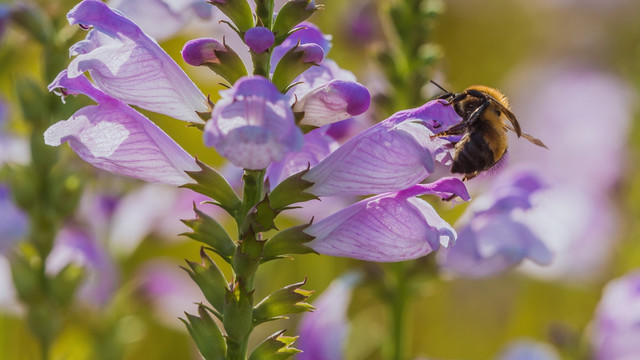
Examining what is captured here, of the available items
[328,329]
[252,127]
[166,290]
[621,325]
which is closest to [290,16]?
[252,127]

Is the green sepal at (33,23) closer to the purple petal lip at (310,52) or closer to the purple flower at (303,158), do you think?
the purple flower at (303,158)

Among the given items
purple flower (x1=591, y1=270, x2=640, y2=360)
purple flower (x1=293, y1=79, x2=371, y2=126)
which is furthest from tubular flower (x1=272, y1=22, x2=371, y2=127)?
purple flower (x1=591, y1=270, x2=640, y2=360)

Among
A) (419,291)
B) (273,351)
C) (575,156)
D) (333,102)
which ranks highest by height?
(333,102)

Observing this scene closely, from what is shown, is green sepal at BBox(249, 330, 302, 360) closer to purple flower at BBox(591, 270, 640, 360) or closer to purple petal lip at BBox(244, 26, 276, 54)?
purple petal lip at BBox(244, 26, 276, 54)

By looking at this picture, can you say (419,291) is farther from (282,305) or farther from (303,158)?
(282,305)

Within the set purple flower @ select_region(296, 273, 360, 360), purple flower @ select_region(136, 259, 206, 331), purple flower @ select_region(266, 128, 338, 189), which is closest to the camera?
purple flower @ select_region(266, 128, 338, 189)

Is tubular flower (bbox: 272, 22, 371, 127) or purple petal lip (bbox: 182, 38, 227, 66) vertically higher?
purple petal lip (bbox: 182, 38, 227, 66)
